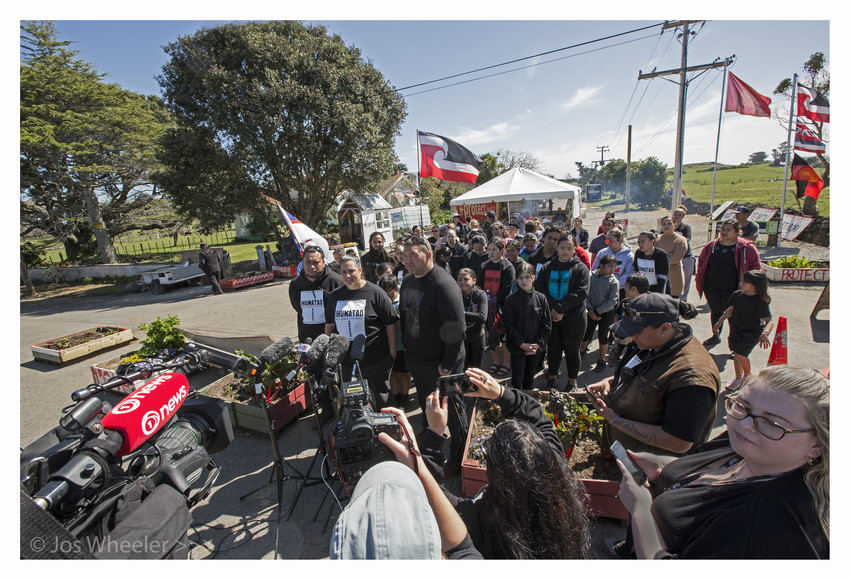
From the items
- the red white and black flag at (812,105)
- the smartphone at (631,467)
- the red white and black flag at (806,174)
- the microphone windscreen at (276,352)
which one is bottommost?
the smartphone at (631,467)

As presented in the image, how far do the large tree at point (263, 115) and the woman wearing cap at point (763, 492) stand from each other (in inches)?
583

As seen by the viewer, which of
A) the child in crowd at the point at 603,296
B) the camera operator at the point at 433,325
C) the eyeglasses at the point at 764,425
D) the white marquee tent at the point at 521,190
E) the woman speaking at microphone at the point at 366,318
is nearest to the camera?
the eyeglasses at the point at 764,425

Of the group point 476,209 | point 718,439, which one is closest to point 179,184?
point 476,209

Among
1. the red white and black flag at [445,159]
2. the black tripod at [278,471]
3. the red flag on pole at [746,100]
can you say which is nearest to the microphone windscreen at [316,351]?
the black tripod at [278,471]

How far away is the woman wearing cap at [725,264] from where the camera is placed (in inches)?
179

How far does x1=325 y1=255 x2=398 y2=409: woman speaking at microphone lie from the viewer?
11.2 ft

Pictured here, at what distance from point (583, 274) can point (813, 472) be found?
117 inches

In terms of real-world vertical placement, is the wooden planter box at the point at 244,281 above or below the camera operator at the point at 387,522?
below

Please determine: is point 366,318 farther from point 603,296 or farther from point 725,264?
point 725,264

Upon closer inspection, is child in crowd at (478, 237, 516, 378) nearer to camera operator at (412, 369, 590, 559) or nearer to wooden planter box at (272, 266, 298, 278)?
camera operator at (412, 369, 590, 559)

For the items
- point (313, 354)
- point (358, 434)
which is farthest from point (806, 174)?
point (358, 434)

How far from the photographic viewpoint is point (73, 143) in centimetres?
1323

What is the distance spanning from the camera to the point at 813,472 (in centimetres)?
113

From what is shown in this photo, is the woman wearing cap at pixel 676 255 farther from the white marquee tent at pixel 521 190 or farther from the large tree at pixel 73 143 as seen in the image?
the large tree at pixel 73 143
